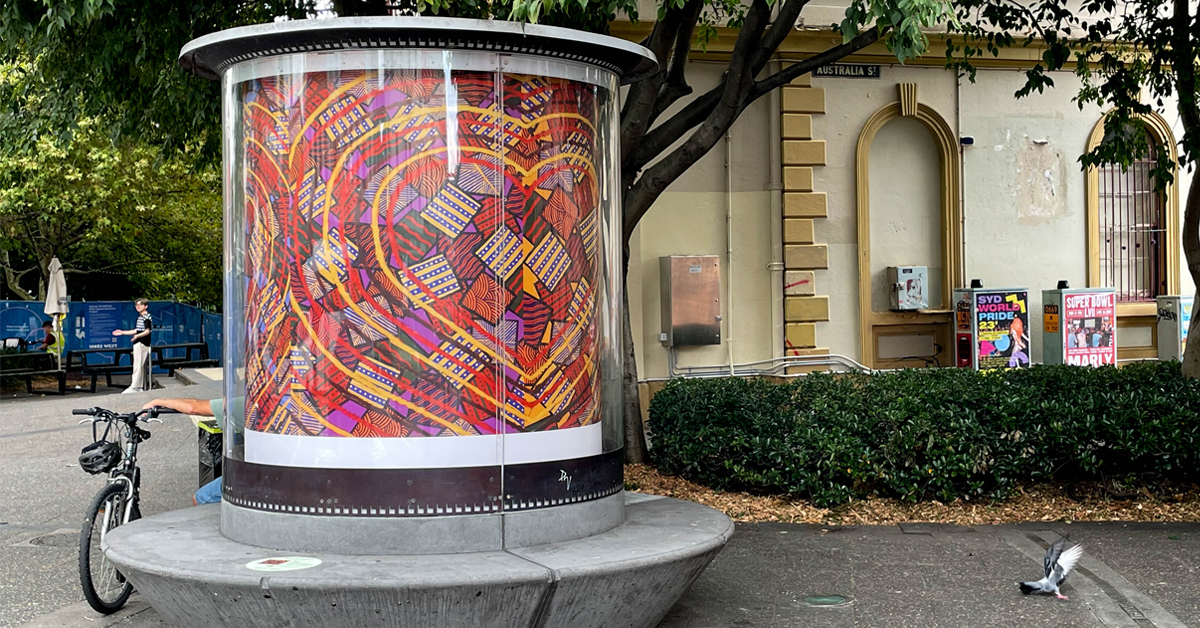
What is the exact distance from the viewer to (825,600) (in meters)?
6.09

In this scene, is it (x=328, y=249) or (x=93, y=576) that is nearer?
(x=328, y=249)

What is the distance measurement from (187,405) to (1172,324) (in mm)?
13645

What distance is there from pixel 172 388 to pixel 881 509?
1719 centimetres

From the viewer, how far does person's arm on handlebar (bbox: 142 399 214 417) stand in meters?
6.16

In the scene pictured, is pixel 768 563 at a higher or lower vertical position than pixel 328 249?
lower

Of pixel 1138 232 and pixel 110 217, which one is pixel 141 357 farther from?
pixel 1138 232

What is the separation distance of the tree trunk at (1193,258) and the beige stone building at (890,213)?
4.75m

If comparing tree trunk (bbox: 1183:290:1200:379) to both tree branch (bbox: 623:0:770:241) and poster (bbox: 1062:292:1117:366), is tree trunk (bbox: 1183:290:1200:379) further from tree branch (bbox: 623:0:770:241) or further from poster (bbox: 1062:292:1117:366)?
poster (bbox: 1062:292:1117:366)

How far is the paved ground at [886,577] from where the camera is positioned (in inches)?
227

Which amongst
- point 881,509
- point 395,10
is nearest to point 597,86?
point 881,509

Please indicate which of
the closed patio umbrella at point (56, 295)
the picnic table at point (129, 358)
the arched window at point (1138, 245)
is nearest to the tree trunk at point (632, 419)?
the arched window at point (1138, 245)

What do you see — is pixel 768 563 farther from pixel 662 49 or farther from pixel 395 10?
pixel 395 10

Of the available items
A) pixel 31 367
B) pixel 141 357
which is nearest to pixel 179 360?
pixel 31 367

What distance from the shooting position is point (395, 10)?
1007cm
